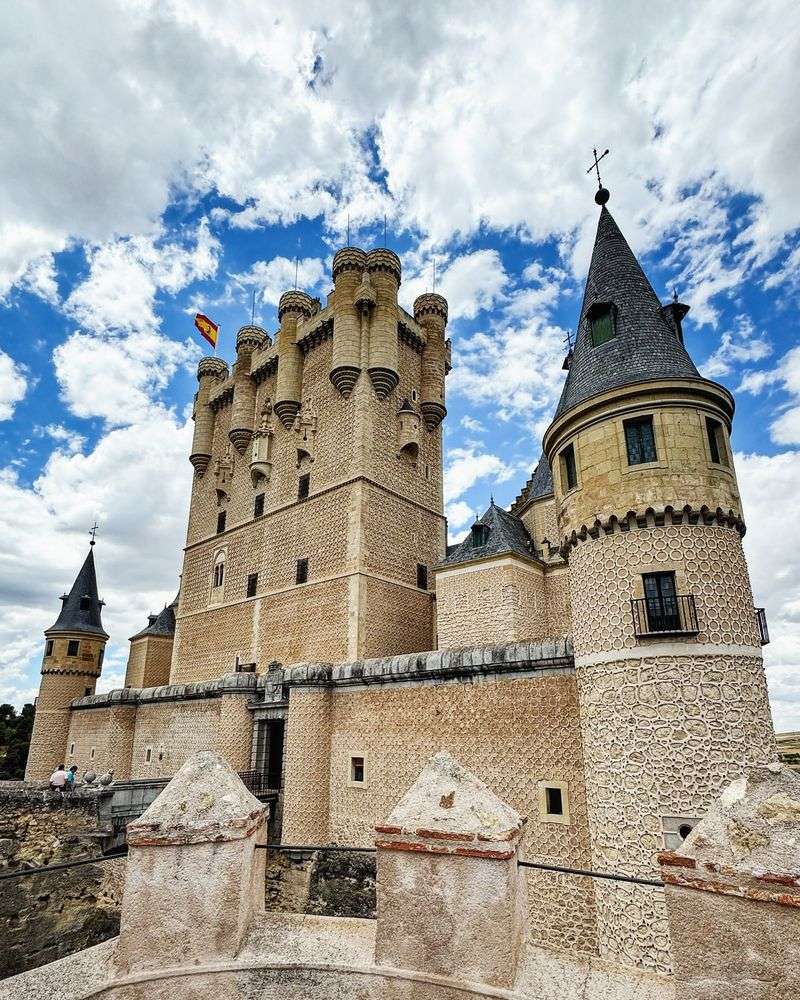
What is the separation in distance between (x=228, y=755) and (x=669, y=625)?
39.1ft

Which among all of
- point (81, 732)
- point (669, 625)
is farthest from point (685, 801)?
point (81, 732)

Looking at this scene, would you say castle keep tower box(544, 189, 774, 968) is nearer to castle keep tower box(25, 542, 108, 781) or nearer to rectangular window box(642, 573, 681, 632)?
rectangular window box(642, 573, 681, 632)

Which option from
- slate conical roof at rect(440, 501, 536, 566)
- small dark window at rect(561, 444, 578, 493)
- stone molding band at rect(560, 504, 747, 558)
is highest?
slate conical roof at rect(440, 501, 536, 566)

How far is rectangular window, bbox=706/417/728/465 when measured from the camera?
8508 millimetres

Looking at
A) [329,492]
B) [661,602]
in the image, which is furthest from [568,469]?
[329,492]

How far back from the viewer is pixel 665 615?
7844 mm

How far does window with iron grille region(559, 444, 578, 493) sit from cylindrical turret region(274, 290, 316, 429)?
14.7 m

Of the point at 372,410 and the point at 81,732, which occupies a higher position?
the point at 372,410

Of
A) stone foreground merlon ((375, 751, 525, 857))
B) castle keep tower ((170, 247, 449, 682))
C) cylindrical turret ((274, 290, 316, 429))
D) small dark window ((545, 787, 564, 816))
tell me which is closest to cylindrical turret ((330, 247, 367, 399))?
castle keep tower ((170, 247, 449, 682))

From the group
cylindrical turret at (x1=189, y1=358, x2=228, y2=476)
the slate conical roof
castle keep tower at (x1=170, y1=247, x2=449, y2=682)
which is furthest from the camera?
cylindrical turret at (x1=189, y1=358, x2=228, y2=476)

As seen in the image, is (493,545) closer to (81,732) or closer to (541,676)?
(541,676)

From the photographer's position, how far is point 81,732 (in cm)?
2405

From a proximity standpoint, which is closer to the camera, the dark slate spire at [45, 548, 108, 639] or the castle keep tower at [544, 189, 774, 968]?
the castle keep tower at [544, 189, 774, 968]

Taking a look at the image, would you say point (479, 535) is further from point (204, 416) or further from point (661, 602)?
point (204, 416)
